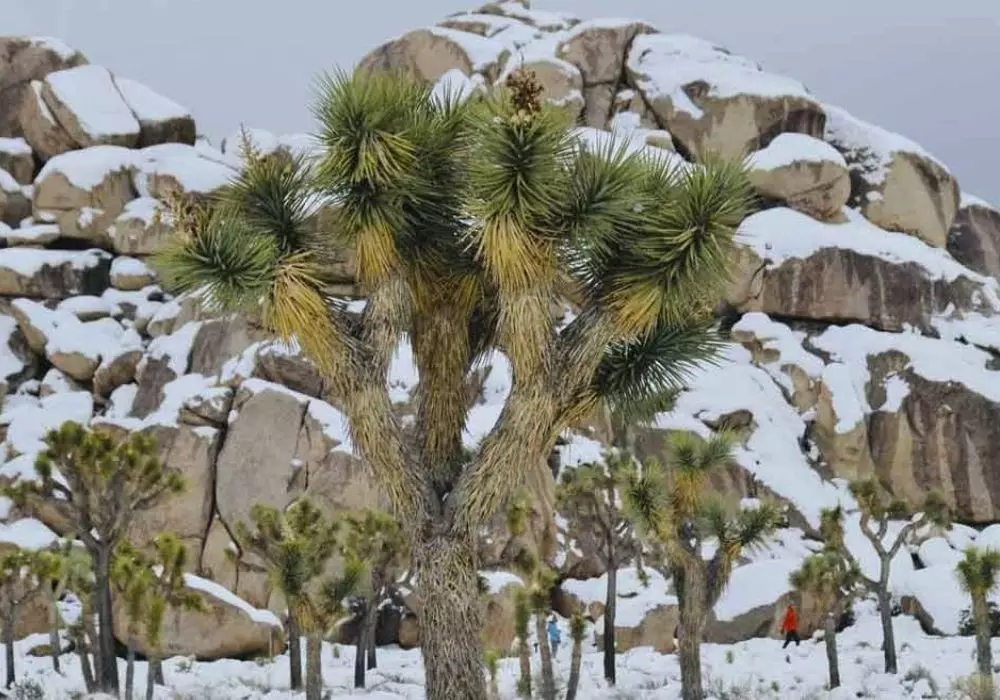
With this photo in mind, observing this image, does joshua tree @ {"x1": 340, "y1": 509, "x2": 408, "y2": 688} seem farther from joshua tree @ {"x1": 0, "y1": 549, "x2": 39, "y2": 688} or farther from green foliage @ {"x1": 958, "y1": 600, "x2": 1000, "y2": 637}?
green foliage @ {"x1": 958, "y1": 600, "x2": 1000, "y2": 637}

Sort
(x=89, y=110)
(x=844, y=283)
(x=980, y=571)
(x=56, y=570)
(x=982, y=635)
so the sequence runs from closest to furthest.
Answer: (x=982, y=635) < (x=980, y=571) < (x=56, y=570) < (x=844, y=283) < (x=89, y=110)

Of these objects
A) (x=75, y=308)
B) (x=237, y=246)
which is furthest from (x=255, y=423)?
(x=237, y=246)

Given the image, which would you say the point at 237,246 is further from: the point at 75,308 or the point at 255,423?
the point at 75,308

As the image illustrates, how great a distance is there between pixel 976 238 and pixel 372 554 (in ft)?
102

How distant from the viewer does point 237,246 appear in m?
9.35

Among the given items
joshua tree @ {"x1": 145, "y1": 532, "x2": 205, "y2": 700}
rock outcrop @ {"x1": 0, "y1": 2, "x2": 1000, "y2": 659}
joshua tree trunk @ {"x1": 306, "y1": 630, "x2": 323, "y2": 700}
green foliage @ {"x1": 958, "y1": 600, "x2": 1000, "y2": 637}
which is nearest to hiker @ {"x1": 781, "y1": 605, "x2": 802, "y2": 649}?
rock outcrop @ {"x1": 0, "y1": 2, "x2": 1000, "y2": 659}

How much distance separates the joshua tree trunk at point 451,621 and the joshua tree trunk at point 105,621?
6.17 meters

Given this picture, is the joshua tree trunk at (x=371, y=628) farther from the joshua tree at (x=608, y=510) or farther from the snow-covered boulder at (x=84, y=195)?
the snow-covered boulder at (x=84, y=195)

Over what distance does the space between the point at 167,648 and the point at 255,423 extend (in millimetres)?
6457

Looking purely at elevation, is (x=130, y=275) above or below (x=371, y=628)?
above

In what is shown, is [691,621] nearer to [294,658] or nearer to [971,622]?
[294,658]

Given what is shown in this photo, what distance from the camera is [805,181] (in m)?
35.2

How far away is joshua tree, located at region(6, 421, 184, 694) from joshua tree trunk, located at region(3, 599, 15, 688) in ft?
17.9

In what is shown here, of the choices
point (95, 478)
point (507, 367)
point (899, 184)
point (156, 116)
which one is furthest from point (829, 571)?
point (156, 116)
